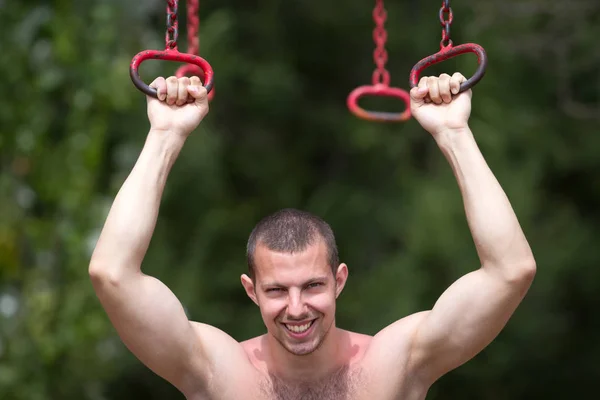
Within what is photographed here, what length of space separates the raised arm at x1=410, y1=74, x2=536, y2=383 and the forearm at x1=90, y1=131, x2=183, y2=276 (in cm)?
102

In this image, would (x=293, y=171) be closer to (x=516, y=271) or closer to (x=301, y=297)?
(x=301, y=297)

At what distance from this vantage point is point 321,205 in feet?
40.2

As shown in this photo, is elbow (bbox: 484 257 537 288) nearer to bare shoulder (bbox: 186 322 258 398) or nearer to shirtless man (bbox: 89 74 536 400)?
shirtless man (bbox: 89 74 536 400)

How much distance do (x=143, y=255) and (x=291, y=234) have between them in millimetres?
552

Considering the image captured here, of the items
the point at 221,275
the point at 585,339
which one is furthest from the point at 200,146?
the point at 585,339

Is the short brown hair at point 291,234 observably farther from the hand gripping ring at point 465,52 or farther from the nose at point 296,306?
the hand gripping ring at point 465,52

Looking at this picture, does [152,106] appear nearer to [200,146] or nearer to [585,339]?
[200,146]

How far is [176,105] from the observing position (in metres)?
4.28

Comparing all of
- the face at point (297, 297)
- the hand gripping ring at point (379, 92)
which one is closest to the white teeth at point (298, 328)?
the face at point (297, 297)

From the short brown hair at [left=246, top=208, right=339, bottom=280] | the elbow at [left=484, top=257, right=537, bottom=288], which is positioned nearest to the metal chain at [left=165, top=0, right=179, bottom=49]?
the short brown hair at [left=246, top=208, right=339, bottom=280]

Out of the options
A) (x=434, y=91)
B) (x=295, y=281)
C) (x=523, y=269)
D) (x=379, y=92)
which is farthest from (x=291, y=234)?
(x=379, y=92)

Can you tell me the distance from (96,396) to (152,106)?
6528 millimetres

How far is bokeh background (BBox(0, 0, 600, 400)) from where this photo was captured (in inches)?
404

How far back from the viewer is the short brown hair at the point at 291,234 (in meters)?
4.27
